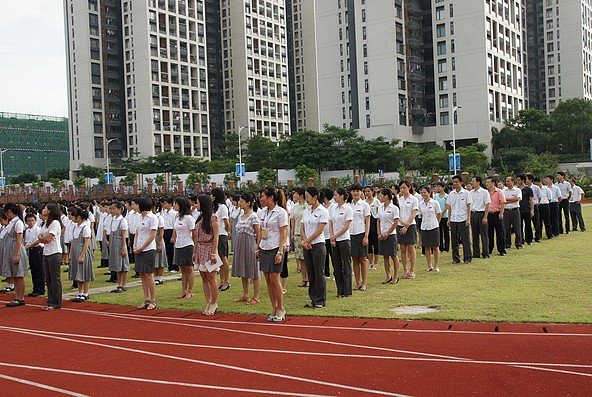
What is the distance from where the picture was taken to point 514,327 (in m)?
7.56

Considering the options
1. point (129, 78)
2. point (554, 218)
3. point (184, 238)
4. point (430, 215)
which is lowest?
point (554, 218)

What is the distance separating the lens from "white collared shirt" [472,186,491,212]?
13820 mm

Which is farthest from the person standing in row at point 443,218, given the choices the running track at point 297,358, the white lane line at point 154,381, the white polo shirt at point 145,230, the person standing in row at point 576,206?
the white lane line at point 154,381

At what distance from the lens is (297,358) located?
6672 mm

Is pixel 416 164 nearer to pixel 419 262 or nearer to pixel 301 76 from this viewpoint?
pixel 419 262

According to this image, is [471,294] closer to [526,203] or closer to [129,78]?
[526,203]

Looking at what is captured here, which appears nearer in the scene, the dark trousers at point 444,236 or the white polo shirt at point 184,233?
the white polo shirt at point 184,233

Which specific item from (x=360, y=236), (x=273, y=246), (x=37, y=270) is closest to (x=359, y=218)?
(x=360, y=236)

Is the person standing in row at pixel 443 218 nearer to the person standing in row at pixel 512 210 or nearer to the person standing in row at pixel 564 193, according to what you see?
the person standing in row at pixel 512 210

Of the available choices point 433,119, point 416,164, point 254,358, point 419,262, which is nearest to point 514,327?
point 254,358

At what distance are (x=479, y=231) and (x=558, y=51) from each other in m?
91.8

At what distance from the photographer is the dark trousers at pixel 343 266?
10.1 meters

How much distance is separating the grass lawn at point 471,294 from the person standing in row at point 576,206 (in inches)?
223

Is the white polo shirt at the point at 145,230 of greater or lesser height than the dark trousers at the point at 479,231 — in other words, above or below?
above
